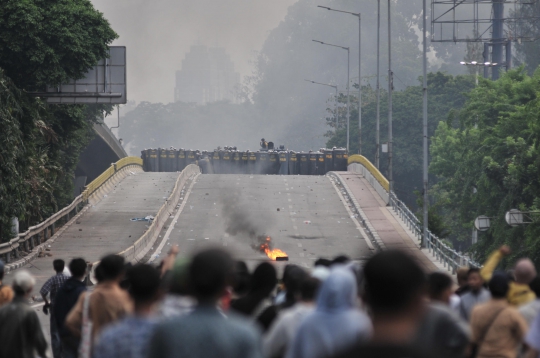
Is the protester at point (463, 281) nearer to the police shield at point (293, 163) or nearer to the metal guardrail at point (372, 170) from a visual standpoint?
the metal guardrail at point (372, 170)

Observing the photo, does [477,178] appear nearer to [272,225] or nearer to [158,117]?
[272,225]

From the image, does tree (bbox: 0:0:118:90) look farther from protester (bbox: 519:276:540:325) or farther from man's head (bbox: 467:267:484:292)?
protester (bbox: 519:276:540:325)

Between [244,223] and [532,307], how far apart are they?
36599mm

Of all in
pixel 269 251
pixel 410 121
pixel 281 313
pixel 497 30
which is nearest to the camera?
pixel 281 313

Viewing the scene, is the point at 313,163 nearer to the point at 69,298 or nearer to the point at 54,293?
the point at 54,293

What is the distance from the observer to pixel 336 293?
20.1ft

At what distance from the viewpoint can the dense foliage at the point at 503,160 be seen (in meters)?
38.2

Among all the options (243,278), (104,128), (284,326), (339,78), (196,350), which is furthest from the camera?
(339,78)

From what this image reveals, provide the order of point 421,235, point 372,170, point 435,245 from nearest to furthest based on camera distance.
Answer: point 435,245
point 421,235
point 372,170

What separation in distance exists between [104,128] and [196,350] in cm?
7170

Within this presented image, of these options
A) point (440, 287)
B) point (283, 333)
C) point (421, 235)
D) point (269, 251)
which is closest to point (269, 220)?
point (421, 235)

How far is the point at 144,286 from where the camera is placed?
6918 millimetres

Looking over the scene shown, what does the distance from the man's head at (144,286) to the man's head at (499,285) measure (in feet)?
10.3

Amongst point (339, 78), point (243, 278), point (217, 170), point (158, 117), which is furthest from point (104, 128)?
point (158, 117)
